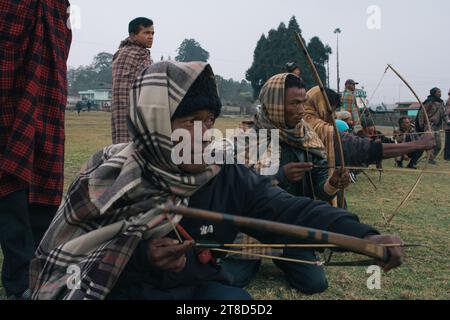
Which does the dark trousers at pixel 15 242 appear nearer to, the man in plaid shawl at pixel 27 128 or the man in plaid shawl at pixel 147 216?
the man in plaid shawl at pixel 27 128

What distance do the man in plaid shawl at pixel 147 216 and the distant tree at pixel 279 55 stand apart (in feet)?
143

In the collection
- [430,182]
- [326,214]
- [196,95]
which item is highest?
[196,95]

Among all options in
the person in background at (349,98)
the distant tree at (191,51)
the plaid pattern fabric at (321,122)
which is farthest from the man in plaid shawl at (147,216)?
the distant tree at (191,51)

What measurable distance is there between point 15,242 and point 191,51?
84.1m

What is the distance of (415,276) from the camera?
11.4 ft

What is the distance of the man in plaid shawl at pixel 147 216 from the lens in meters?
1.84

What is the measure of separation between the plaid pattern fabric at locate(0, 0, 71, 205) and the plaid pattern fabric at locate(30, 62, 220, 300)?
933 millimetres

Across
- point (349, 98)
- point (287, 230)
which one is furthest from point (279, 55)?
point (287, 230)

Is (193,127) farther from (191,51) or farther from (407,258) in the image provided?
(191,51)

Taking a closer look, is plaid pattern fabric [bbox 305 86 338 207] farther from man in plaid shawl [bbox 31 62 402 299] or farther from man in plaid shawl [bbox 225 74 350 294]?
man in plaid shawl [bbox 31 62 402 299]

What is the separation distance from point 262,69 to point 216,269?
45.7 meters

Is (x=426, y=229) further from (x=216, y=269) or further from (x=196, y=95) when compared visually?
(x=196, y=95)

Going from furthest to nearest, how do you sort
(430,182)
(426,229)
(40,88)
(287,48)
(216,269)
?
(287,48), (430,182), (426,229), (40,88), (216,269)

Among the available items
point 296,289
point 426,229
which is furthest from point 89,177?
point 426,229
